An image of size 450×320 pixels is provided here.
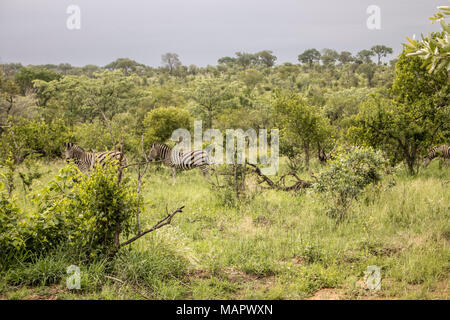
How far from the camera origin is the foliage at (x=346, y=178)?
286 inches

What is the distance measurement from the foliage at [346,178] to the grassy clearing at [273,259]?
0.34 metres

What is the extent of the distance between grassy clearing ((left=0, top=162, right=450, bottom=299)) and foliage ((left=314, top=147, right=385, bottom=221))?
339 mm

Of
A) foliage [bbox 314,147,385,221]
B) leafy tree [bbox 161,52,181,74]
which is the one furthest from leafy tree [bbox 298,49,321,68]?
foliage [bbox 314,147,385,221]

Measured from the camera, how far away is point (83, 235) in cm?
464

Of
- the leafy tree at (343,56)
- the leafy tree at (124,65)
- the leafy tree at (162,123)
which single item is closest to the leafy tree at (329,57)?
the leafy tree at (343,56)

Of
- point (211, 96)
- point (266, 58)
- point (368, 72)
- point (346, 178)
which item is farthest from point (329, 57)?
point (346, 178)

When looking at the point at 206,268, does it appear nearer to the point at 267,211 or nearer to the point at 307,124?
the point at 267,211

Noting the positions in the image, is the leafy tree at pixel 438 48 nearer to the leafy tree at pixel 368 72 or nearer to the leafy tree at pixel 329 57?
the leafy tree at pixel 368 72

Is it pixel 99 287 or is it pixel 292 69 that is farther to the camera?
pixel 292 69

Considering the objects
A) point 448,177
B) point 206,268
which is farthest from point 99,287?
point 448,177

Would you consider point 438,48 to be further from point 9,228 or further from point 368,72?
point 368,72

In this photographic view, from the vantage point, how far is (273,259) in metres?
5.15

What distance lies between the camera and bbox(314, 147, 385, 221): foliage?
23.8ft

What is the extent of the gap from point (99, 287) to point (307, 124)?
37.8ft
